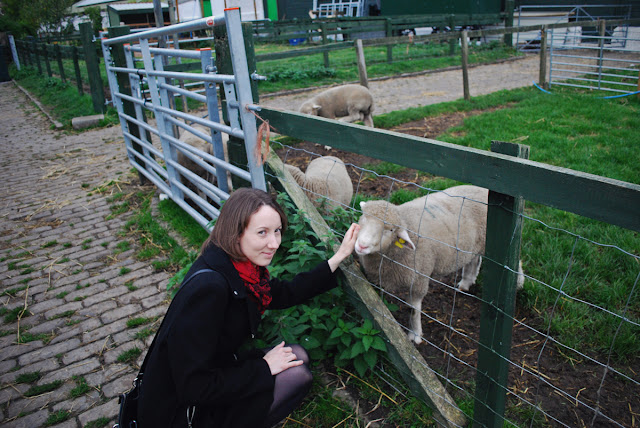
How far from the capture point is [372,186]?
553 cm

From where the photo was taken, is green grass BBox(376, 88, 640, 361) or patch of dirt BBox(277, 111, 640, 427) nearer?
patch of dirt BBox(277, 111, 640, 427)

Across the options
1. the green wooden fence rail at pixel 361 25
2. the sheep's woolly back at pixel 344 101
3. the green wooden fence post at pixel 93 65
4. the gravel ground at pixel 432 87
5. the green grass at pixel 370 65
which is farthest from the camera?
the green wooden fence rail at pixel 361 25

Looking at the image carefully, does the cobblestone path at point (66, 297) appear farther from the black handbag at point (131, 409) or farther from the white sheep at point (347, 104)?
the white sheep at point (347, 104)

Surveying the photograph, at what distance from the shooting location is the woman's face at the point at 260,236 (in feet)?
6.77

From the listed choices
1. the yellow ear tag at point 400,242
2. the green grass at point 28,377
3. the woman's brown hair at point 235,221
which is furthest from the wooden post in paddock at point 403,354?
the green grass at point 28,377

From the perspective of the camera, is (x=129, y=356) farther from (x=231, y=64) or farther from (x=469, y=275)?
(x=469, y=275)

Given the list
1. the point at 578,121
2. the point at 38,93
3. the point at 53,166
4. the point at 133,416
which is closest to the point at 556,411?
the point at 133,416

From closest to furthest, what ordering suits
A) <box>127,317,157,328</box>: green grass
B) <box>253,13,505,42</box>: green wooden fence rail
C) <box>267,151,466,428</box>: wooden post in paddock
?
<box>267,151,466,428</box>: wooden post in paddock
<box>127,317,157,328</box>: green grass
<box>253,13,505,42</box>: green wooden fence rail

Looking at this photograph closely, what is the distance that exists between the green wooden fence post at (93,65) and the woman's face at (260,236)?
34.7 feet

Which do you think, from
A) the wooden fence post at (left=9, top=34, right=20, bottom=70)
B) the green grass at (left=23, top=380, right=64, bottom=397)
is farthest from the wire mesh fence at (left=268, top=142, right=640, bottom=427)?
the wooden fence post at (left=9, top=34, right=20, bottom=70)

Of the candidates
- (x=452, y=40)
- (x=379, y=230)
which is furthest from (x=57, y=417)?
(x=452, y=40)

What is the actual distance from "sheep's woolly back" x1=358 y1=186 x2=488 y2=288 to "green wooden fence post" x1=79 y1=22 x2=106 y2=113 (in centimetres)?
1004

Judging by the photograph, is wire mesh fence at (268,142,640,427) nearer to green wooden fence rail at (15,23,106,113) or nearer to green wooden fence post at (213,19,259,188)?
green wooden fence post at (213,19,259,188)

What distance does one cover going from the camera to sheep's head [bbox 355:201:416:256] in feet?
9.06
